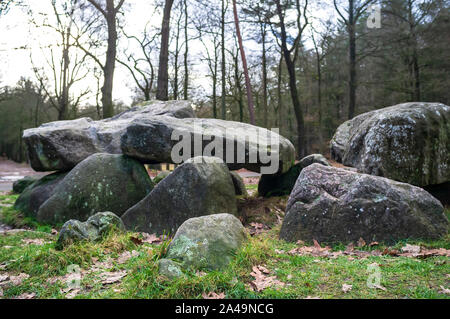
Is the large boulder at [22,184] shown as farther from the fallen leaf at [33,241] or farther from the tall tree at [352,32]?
the tall tree at [352,32]

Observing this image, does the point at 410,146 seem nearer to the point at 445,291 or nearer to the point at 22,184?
the point at 445,291

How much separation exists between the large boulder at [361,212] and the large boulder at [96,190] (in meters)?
3.54

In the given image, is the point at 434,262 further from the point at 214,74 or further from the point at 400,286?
the point at 214,74

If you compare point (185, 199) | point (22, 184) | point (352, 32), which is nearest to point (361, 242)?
point (185, 199)

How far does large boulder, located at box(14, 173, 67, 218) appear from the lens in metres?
7.51

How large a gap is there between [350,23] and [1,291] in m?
18.2

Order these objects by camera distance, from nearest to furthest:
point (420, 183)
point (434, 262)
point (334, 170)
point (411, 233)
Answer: point (434, 262) < point (411, 233) < point (334, 170) < point (420, 183)

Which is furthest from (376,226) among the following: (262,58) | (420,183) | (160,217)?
(262,58)

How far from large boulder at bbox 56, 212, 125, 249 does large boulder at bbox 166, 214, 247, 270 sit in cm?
140

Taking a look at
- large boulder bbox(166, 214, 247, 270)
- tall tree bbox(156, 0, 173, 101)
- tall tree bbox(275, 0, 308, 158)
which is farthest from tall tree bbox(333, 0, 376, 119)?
large boulder bbox(166, 214, 247, 270)

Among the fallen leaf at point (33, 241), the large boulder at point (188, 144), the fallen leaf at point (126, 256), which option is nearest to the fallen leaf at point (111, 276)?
the fallen leaf at point (126, 256)

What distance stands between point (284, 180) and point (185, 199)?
10.4 feet

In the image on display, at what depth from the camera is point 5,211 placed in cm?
781

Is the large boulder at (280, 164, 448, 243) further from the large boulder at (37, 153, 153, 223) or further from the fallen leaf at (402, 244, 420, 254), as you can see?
the large boulder at (37, 153, 153, 223)
